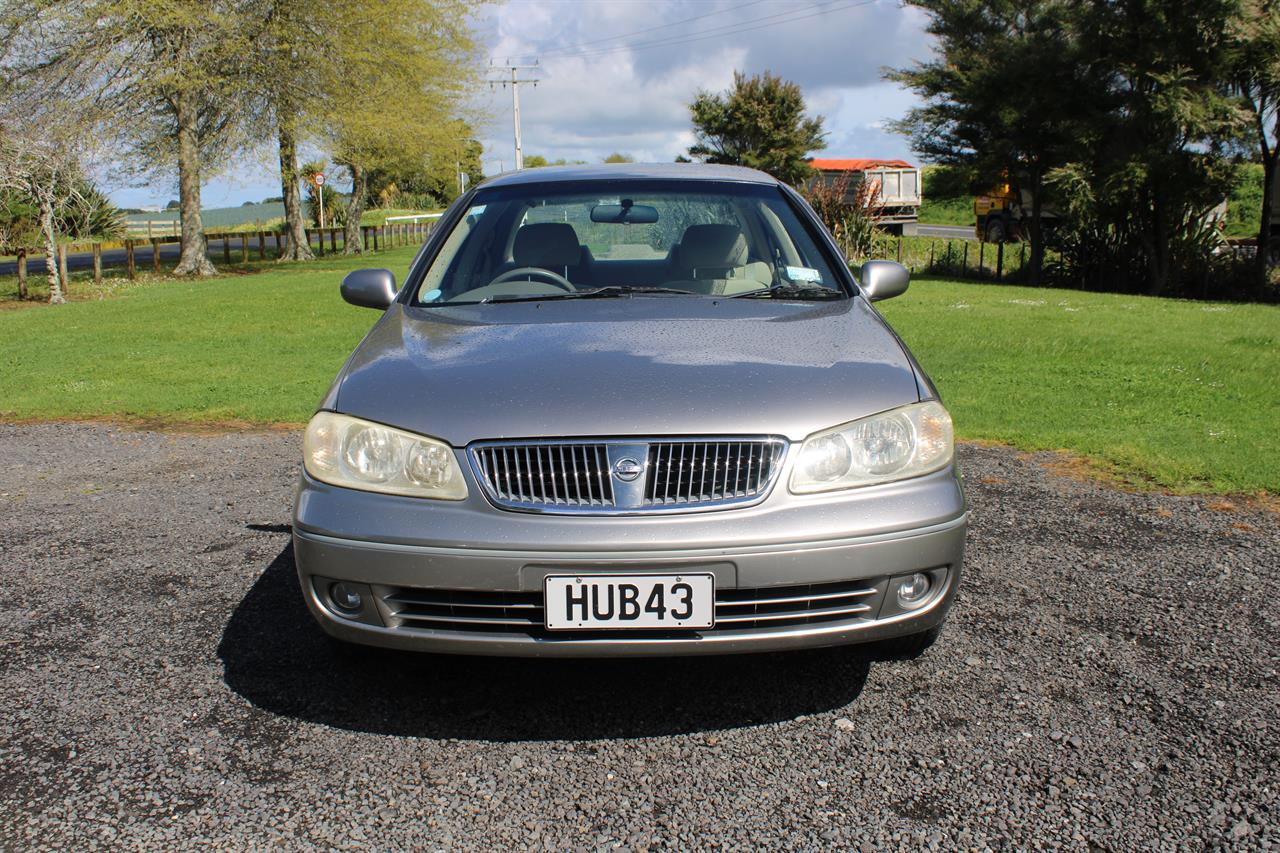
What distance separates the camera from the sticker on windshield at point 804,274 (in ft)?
13.6

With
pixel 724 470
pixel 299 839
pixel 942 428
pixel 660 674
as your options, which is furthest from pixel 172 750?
pixel 942 428

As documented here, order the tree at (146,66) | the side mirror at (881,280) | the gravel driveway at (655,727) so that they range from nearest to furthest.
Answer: the gravel driveway at (655,727) → the side mirror at (881,280) → the tree at (146,66)

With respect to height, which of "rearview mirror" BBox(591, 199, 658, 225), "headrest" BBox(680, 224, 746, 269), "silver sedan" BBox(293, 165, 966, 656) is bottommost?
"silver sedan" BBox(293, 165, 966, 656)

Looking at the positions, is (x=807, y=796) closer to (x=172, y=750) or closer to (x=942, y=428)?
(x=942, y=428)

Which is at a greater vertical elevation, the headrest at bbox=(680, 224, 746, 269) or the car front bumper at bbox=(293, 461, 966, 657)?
the headrest at bbox=(680, 224, 746, 269)

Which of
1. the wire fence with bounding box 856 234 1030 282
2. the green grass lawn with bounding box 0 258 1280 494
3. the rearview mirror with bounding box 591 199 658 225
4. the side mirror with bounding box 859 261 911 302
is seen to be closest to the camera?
the side mirror with bounding box 859 261 911 302

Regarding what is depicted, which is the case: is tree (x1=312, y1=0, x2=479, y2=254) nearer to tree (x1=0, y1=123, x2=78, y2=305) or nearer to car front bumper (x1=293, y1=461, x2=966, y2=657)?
tree (x1=0, y1=123, x2=78, y2=305)

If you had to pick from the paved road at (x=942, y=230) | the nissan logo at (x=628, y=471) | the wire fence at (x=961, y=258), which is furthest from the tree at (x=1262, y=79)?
the paved road at (x=942, y=230)

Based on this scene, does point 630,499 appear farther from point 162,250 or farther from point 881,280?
→ point 162,250

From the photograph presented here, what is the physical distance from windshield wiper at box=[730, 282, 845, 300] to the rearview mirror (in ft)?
2.62

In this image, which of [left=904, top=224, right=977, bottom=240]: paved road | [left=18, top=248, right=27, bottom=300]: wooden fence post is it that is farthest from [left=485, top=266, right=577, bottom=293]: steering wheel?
[left=904, top=224, right=977, bottom=240]: paved road

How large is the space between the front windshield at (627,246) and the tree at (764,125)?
5643 centimetres

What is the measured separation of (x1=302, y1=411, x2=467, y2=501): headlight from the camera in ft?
9.22

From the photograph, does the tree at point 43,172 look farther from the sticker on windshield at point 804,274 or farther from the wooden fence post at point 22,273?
the sticker on windshield at point 804,274
